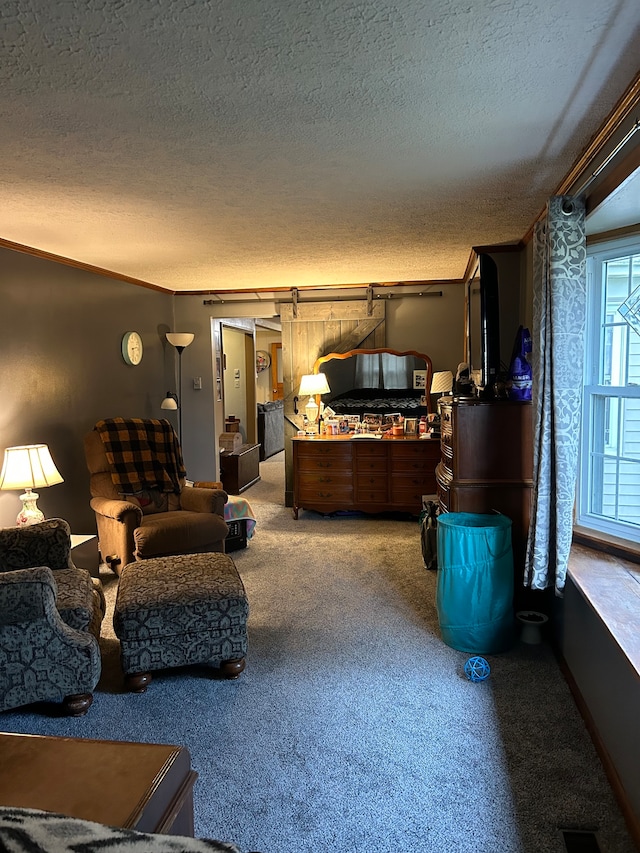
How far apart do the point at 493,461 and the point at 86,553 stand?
252 cm

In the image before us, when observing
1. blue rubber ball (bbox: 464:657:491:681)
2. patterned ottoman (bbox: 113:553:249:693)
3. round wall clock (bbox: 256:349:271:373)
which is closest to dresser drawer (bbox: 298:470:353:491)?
patterned ottoman (bbox: 113:553:249:693)

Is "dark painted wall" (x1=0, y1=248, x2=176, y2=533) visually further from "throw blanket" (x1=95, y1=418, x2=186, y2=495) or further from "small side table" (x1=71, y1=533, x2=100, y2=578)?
"small side table" (x1=71, y1=533, x2=100, y2=578)

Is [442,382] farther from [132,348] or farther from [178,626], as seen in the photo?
[178,626]

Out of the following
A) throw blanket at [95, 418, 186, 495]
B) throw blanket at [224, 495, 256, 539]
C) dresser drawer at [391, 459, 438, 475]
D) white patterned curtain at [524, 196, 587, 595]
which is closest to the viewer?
white patterned curtain at [524, 196, 587, 595]

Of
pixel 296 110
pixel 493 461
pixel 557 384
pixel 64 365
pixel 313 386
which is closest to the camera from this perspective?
pixel 296 110

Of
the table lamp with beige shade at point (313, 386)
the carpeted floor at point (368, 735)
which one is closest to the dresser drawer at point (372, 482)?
the table lamp with beige shade at point (313, 386)

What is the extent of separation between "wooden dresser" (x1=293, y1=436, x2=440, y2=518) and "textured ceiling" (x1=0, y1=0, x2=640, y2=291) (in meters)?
2.24

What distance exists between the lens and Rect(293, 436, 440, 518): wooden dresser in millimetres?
5332

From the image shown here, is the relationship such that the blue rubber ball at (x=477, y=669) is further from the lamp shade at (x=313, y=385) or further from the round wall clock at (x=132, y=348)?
A: the round wall clock at (x=132, y=348)

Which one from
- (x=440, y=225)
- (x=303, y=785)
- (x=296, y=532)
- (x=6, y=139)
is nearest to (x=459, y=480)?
(x=440, y=225)

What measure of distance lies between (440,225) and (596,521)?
1.96m

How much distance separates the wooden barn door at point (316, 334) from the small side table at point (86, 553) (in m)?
2.62

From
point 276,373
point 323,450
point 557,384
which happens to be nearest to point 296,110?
point 557,384

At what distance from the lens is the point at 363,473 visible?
17.9 ft
